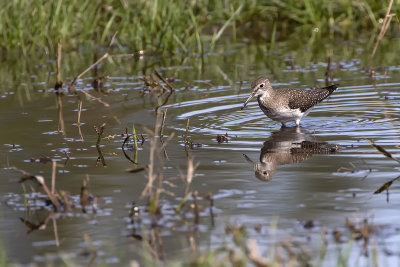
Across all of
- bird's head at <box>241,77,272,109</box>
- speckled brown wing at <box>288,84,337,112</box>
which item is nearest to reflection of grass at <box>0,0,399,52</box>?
bird's head at <box>241,77,272,109</box>

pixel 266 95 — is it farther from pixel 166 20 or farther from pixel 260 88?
pixel 166 20

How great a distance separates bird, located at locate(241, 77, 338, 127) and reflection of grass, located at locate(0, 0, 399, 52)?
385 centimetres

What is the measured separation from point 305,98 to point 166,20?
17.7ft

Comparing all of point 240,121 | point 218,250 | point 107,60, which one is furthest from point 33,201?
point 107,60

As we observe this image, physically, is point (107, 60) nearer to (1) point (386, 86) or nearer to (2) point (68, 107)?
(2) point (68, 107)

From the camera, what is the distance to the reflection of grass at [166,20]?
15266 mm

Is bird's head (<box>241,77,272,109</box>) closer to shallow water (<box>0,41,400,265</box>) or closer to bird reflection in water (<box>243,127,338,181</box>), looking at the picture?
shallow water (<box>0,41,400,265</box>)

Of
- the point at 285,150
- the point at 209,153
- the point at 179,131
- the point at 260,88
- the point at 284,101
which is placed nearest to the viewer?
the point at 209,153

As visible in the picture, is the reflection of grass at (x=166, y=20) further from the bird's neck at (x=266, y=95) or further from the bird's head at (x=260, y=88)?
the bird's neck at (x=266, y=95)

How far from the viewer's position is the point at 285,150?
903 cm

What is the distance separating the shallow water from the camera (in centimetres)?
632

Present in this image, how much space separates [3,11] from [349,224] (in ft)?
35.3

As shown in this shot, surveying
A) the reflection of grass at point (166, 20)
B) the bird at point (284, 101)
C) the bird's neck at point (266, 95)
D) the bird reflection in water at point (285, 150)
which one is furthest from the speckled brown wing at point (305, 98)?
the reflection of grass at point (166, 20)

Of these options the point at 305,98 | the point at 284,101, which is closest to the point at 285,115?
the point at 284,101
